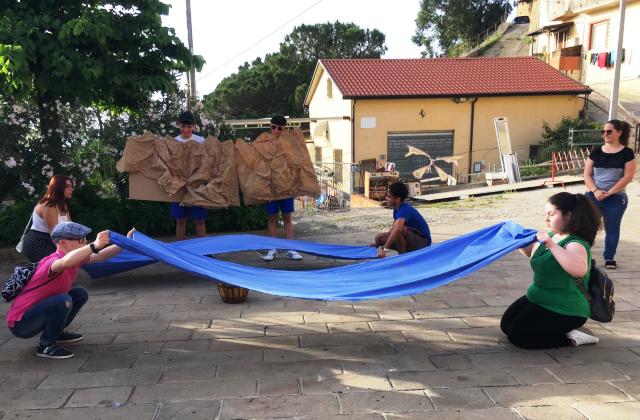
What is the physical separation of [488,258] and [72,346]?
2.99m

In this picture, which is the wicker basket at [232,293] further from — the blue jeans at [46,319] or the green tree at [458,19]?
the green tree at [458,19]

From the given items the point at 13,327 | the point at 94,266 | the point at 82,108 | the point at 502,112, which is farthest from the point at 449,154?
A: the point at 13,327

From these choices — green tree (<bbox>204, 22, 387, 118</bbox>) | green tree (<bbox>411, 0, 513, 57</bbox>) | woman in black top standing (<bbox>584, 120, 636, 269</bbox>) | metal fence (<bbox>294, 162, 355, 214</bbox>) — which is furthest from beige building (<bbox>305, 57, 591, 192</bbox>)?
green tree (<bbox>411, 0, 513, 57</bbox>)

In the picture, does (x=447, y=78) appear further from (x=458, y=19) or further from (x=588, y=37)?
(x=458, y=19)

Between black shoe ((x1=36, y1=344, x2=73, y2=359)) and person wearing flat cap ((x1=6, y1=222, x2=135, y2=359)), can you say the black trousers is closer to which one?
person wearing flat cap ((x1=6, y1=222, x2=135, y2=359))

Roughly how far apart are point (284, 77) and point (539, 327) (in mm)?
35399

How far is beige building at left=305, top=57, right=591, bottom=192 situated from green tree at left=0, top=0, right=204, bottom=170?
14.8 meters

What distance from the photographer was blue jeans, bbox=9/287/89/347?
132 inches

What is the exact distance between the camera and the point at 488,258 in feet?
11.4

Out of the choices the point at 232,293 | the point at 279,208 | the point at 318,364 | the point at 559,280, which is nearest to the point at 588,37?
the point at 279,208

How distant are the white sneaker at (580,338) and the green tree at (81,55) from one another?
535cm

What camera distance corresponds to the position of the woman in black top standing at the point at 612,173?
16.4 ft

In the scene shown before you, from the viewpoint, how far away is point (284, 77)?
37.0 m

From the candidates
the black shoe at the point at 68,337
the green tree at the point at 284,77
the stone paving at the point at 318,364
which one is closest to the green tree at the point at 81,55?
the stone paving at the point at 318,364
